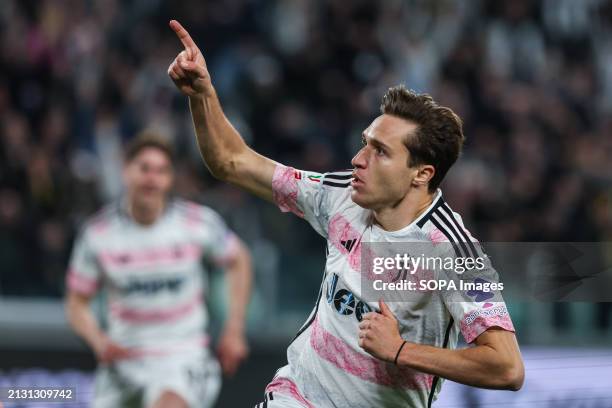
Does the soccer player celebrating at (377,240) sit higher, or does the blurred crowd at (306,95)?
the blurred crowd at (306,95)

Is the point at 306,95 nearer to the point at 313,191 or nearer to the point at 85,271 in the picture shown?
the point at 85,271

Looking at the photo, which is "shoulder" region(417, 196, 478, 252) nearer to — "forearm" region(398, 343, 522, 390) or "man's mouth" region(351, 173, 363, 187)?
"man's mouth" region(351, 173, 363, 187)

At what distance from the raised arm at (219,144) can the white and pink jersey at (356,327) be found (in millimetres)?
376

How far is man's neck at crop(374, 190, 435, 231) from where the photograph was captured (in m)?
4.83

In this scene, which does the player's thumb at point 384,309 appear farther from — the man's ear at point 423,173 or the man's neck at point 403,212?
the man's ear at point 423,173

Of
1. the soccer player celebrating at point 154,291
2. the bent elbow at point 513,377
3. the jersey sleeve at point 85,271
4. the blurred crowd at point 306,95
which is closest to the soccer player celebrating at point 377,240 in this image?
the bent elbow at point 513,377

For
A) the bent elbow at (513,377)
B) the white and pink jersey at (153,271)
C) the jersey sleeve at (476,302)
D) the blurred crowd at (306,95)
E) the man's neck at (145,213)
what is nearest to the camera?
the bent elbow at (513,377)

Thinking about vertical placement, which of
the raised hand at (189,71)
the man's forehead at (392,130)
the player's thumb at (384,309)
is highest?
the raised hand at (189,71)

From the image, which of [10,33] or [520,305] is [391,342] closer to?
[520,305]

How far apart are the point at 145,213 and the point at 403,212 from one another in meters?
4.11

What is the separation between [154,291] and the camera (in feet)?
27.4

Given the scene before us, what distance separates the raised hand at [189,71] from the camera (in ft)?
15.7

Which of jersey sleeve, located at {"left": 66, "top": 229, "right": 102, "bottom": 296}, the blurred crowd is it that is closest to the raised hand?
jersey sleeve, located at {"left": 66, "top": 229, "right": 102, "bottom": 296}

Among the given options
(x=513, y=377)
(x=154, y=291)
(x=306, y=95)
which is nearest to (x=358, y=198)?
(x=513, y=377)
